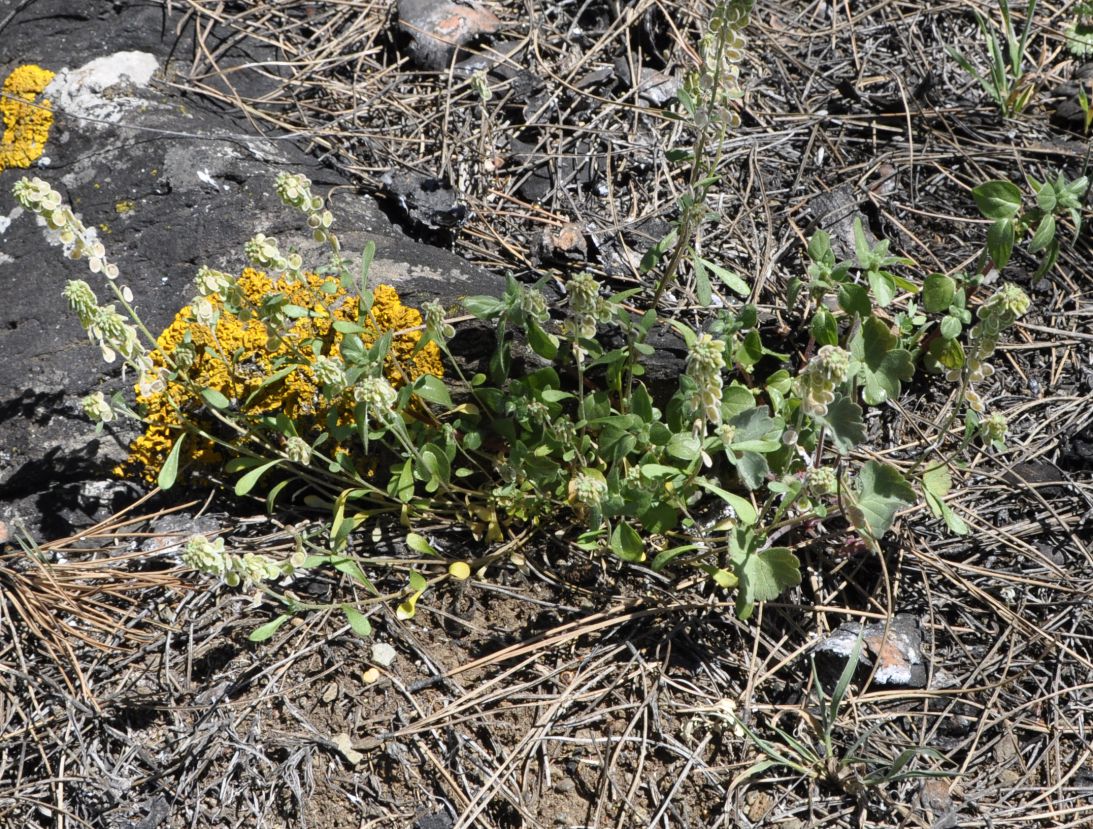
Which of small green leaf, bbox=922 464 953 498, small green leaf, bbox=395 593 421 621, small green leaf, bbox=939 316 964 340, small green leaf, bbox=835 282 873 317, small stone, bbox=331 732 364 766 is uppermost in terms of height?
small green leaf, bbox=835 282 873 317

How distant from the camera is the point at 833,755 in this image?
95.4 inches

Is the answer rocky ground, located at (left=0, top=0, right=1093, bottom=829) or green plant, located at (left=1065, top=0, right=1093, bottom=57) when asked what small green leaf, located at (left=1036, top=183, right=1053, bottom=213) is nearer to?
rocky ground, located at (left=0, top=0, right=1093, bottom=829)

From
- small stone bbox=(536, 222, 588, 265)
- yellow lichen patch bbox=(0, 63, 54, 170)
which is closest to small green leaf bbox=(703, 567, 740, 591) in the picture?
small stone bbox=(536, 222, 588, 265)

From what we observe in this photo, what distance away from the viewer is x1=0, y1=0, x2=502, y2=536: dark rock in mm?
2926

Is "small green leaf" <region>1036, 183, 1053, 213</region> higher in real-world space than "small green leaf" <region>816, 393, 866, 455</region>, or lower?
higher

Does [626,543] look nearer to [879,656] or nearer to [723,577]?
[723,577]

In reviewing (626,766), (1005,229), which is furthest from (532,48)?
(626,766)

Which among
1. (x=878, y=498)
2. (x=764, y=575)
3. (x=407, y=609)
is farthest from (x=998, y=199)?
(x=407, y=609)

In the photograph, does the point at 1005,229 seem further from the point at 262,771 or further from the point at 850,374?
the point at 262,771

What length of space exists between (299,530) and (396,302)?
0.80 m

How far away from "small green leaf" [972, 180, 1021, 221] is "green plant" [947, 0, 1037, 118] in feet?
4.19

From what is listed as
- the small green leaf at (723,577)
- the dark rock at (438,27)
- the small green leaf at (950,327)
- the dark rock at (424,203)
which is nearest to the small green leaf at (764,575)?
the small green leaf at (723,577)

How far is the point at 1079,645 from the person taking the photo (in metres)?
2.63

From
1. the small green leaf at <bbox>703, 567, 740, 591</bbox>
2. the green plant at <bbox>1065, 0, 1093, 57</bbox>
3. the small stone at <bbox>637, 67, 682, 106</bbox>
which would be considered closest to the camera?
the small green leaf at <bbox>703, 567, 740, 591</bbox>
